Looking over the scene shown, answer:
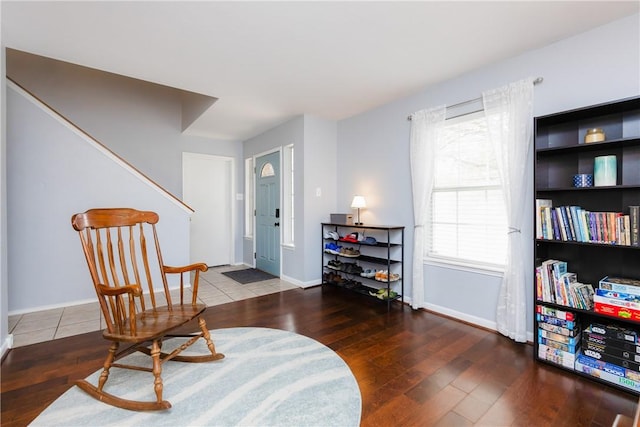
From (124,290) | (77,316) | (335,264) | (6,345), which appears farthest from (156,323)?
(335,264)

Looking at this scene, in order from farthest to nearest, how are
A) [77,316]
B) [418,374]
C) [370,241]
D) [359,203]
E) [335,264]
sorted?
[335,264] → [359,203] → [370,241] → [77,316] → [418,374]

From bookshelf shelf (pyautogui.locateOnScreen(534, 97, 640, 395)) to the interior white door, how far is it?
4.82 metres

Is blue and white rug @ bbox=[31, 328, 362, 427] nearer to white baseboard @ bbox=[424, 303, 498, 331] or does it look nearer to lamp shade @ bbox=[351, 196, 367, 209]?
white baseboard @ bbox=[424, 303, 498, 331]

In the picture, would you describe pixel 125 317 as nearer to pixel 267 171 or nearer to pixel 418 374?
pixel 418 374

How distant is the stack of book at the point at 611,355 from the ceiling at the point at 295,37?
6.95ft

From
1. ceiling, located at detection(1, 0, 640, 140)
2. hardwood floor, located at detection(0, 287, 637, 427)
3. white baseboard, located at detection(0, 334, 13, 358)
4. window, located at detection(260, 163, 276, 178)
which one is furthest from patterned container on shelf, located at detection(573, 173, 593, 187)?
white baseboard, located at detection(0, 334, 13, 358)

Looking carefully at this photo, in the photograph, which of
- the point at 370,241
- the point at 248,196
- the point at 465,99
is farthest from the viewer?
the point at 248,196

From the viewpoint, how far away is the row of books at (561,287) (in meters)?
1.99

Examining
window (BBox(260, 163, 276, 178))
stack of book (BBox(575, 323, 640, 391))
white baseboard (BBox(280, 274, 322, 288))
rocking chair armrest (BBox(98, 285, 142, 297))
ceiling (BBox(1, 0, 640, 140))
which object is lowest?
white baseboard (BBox(280, 274, 322, 288))

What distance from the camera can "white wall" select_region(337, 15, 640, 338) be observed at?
203 centimetres

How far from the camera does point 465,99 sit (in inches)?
110

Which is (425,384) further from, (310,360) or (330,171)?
(330,171)

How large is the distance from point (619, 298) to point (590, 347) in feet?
1.30

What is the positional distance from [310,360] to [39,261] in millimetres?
3123
